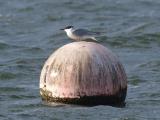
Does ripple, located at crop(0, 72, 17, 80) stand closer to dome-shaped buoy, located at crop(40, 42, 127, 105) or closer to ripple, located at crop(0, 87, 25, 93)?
ripple, located at crop(0, 87, 25, 93)

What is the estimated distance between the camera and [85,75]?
13852 millimetres

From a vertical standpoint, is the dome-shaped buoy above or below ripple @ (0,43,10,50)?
below

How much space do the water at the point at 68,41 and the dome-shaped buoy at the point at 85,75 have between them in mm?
193

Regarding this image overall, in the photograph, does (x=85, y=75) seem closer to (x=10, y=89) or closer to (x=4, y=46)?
(x=10, y=89)

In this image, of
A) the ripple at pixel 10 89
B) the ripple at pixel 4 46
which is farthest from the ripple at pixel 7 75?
the ripple at pixel 4 46

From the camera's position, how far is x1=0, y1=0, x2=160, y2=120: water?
46.3ft

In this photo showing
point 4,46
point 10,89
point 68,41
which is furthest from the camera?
point 68,41

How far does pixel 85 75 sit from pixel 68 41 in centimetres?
1027

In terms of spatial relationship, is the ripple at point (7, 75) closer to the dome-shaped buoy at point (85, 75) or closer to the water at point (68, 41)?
the water at point (68, 41)

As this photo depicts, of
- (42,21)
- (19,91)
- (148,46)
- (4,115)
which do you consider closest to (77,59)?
(4,115)

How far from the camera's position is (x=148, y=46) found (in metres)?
22.5

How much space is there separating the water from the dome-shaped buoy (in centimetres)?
19

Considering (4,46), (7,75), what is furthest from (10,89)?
(4,46)

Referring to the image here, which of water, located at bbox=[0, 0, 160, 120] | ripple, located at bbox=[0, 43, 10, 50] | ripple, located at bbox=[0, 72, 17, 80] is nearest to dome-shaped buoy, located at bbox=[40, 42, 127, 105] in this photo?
water, located at bbox=[0, 0, 160, 120]
